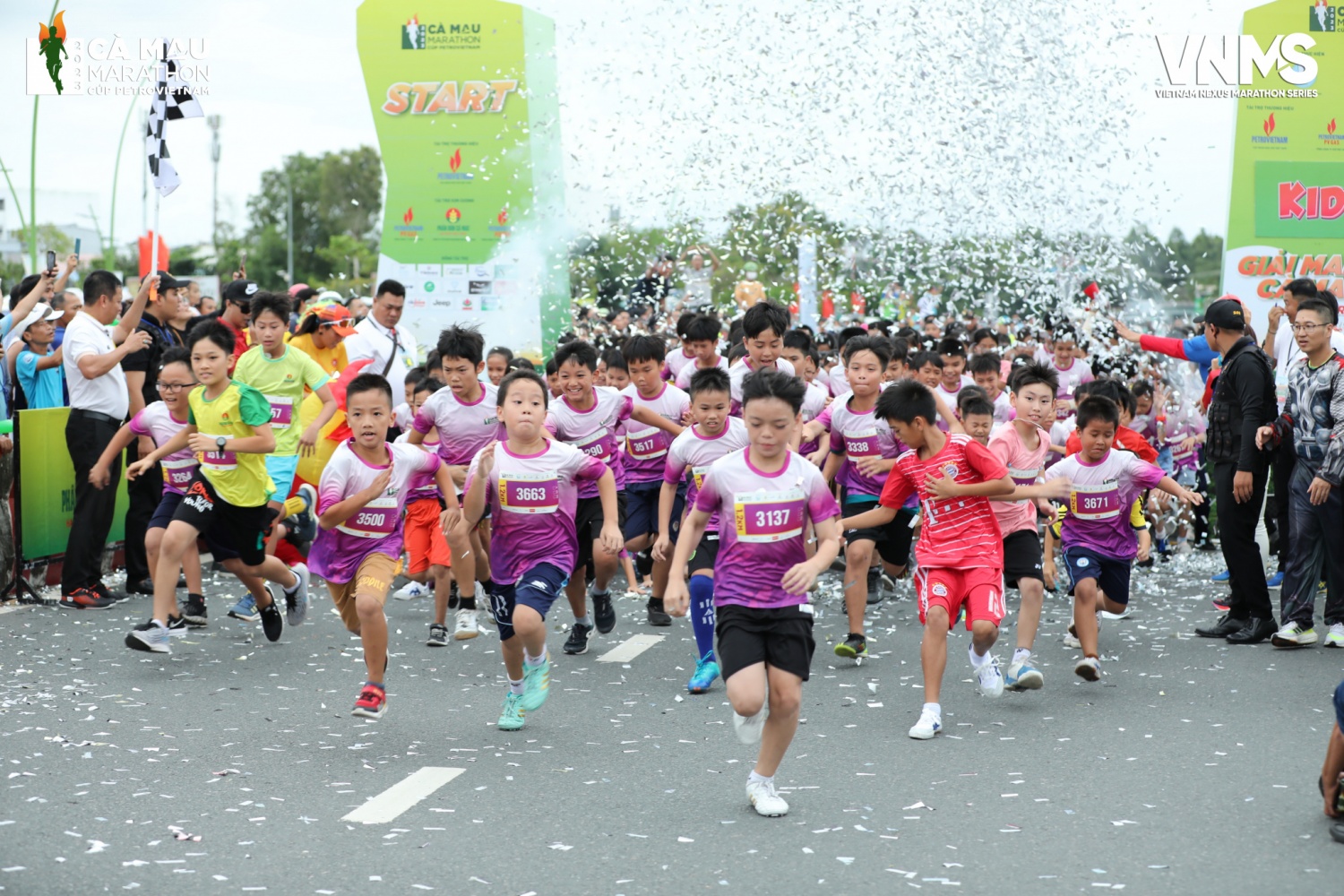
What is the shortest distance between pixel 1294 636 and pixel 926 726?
338 centimetres

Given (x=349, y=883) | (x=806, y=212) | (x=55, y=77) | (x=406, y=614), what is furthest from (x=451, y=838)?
(x=55, y=77)

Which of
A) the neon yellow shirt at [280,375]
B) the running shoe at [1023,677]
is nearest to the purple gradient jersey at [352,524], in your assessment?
the neon yellow shirt at [280,375]

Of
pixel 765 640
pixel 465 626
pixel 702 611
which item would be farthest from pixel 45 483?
pixel 765 640

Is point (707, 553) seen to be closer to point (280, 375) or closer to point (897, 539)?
point (897, 539)

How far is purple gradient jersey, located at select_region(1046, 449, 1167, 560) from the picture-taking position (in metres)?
8.05

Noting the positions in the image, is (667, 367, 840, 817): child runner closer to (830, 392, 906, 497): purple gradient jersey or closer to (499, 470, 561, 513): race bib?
(499, 470, 561, 513): race bib

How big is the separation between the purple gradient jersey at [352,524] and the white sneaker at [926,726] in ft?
8.89

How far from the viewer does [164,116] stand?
11289 mm

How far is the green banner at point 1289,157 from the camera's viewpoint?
15.1m

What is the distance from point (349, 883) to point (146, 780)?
5.36ft

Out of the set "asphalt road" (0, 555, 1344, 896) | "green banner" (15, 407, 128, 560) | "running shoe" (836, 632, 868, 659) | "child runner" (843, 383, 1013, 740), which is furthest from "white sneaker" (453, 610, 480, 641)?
"green banner" (15, 407, 128, 560)

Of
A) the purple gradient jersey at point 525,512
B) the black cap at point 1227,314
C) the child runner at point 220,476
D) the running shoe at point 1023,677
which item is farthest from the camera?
the black cap at point 1227,314

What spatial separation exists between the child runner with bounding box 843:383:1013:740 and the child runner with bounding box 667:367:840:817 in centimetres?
129

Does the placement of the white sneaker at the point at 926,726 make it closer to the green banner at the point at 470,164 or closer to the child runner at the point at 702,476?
the child runner at the point at 702,476
